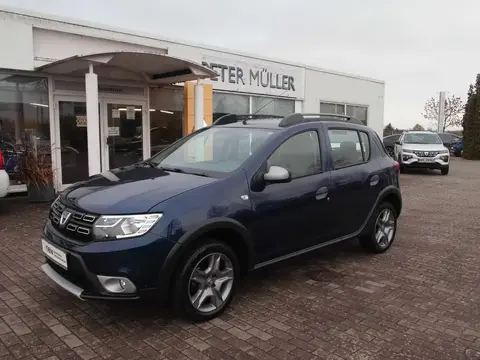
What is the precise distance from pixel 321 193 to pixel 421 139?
14197mm

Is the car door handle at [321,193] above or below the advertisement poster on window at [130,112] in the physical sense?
below

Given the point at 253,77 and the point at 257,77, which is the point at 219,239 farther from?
the point at 257,77

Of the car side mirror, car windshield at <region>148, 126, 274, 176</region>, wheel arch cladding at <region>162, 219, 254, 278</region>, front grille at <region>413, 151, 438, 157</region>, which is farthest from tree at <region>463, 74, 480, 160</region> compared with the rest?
wheel arch cladding at <region>162, 219, 254, 278</region>

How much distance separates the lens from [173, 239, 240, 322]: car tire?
3494 millimetres

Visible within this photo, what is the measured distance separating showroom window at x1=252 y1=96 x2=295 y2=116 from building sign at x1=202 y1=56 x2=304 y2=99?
23 centimetres

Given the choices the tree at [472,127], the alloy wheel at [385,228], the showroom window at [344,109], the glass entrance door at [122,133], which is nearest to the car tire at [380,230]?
the alloy wheel at [385,228]

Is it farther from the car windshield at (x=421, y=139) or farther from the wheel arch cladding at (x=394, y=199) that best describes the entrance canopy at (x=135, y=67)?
the car windshield at (x=421, y=139)

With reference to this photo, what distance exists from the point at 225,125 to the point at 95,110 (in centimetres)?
429

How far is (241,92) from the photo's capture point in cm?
1338

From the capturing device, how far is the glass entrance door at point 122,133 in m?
10.4

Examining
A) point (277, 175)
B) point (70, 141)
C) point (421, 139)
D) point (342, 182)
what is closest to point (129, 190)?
point (277, 175)

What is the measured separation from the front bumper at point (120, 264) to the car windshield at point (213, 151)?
1.00 metres

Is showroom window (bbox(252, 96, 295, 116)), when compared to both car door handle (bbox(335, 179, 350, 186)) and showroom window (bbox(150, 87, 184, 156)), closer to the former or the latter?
showroom window (bbox(150, 87, 184, 156))

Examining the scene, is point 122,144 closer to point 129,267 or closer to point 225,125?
point 225,125
